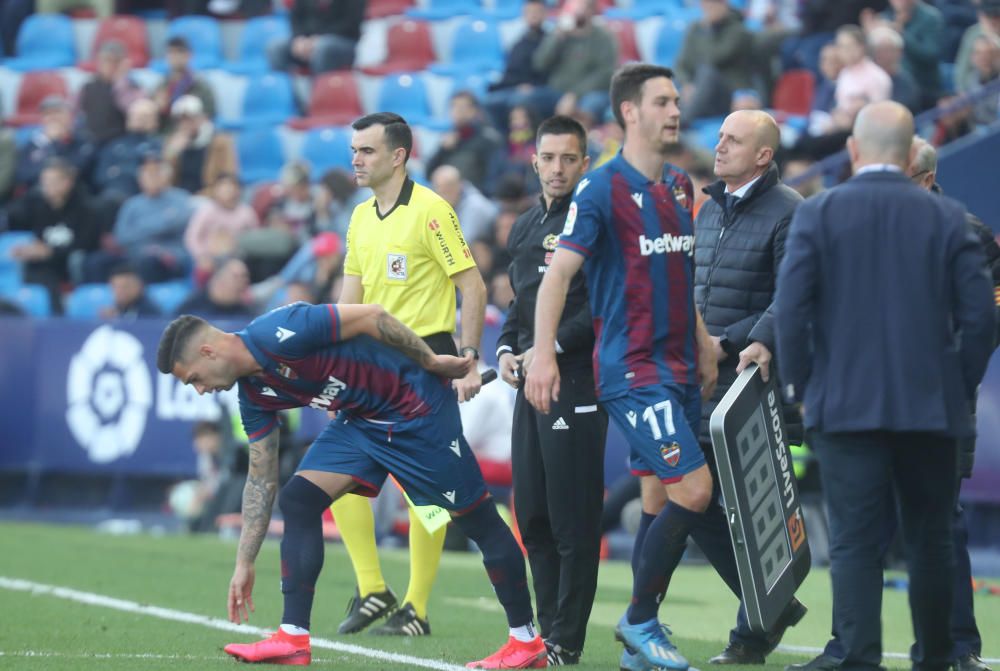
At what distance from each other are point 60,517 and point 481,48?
7894 mm

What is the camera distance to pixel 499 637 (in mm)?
7934

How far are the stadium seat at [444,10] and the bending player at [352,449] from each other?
14631mm

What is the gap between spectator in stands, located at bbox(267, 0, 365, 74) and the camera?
67.1 ft

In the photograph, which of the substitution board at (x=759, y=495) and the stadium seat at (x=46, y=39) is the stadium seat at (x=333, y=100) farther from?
the substitution board at (x=759, y=495)

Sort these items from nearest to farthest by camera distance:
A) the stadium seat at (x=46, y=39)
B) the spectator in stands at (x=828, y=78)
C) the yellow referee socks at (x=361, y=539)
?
the yellow referee socks at (x=361, y=539)
the spectator in stands at (x=828, y=78)
the stadium seat at (x=46, y=39)

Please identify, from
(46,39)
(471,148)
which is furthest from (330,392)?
(46,39)

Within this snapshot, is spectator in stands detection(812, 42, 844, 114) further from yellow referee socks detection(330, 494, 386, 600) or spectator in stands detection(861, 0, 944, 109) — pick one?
yellow referee socks detection(330, 494, 386, 600)

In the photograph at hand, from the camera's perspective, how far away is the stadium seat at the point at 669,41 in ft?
59.8

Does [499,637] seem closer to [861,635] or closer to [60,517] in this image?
[861,635]

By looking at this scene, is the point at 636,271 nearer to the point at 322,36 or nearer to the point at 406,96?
the point at 406,96

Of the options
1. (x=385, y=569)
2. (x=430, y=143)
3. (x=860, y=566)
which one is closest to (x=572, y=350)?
(x=860, y=566)

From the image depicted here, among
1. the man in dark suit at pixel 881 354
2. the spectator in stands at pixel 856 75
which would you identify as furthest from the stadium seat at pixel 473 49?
the man in dark suit at pixel 881 354

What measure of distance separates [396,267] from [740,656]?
2.24 meters

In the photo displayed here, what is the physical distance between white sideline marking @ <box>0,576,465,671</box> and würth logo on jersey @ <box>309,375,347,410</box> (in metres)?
1.09
